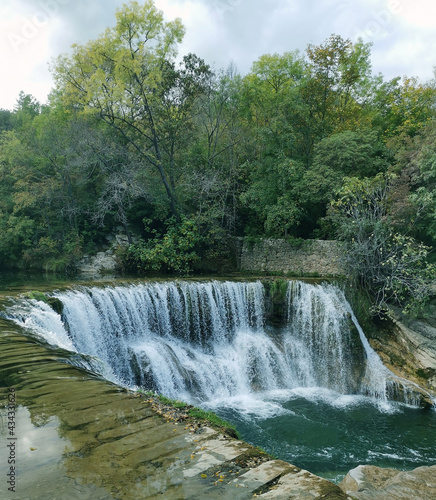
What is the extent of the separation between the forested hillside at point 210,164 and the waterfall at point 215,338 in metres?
2.65

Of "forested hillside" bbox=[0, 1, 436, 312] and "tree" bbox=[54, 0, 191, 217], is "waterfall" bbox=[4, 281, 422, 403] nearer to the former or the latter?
"forested hillside" bbox=[0, 1, 436, 312]

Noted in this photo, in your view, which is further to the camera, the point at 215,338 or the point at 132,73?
the point at 132,73

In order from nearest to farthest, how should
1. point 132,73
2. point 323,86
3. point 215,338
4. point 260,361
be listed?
point 260,361
point 215,338
point 132,73
point 323,86

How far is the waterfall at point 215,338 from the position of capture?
9.48m

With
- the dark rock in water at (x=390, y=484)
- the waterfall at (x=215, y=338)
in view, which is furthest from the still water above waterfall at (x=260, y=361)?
the dark rock in water at (x=390, y=484)

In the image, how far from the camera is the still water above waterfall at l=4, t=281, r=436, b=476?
26.2 feet

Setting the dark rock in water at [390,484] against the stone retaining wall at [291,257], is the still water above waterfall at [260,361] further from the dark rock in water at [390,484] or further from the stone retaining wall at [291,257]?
Answer: the stone retaining wall at [291,257]

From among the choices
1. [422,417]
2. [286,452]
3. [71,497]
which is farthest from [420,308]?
[71,497]

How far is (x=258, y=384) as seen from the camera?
35.3ft

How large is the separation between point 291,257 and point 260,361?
7043mm

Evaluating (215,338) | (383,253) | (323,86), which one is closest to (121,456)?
(215,338)

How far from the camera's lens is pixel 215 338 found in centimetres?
1187

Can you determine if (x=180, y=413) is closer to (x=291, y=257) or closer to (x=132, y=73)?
(x=291, y=257)

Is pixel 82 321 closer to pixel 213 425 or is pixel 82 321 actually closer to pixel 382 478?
pixel 213 425
